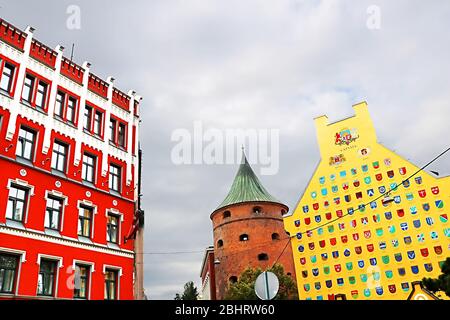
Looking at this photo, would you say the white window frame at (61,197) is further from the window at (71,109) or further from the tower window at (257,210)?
the tower window at (257,210)

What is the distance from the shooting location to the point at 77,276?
58.2ft

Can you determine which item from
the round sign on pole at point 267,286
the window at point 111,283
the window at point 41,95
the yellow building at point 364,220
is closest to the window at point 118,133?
the window at point 41,95

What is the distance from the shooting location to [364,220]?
1193 inches

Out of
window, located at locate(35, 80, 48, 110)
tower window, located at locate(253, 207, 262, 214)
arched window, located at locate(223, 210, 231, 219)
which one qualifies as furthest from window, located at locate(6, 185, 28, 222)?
tower window, located at locate(253, 207, 262, 214)

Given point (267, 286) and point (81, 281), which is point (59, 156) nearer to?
point (81, 281)

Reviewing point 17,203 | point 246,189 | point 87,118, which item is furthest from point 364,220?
point 17,203

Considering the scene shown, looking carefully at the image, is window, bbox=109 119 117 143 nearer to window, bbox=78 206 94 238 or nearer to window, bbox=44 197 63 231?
window, bbox=78 206 94 238

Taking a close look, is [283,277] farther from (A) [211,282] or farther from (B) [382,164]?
(B) [382,164]

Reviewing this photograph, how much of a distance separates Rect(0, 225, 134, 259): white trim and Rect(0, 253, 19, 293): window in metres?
0.94

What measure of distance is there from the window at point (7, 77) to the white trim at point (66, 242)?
20.9 ft

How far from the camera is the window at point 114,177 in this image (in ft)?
70.5

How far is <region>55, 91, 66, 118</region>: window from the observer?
19.7 metres

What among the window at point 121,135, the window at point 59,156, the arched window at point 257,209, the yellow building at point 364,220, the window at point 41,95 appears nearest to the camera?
the window at point 59,156
